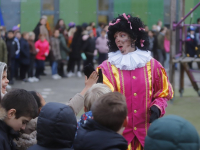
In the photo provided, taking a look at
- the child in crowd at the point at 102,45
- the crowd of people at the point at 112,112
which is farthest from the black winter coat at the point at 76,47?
the crowd of people at the point at 112,112

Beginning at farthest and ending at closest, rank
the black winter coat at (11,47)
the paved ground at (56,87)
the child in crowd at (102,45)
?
the child in crowd at (102,45), the black winter coat at (11,47), the paved ground at (56,87)

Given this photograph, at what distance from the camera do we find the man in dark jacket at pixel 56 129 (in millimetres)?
2424

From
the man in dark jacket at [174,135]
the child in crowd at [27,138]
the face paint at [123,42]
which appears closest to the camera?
the man in dark jacket at [174,135]

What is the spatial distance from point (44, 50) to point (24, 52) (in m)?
0.95

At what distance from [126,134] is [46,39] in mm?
9660

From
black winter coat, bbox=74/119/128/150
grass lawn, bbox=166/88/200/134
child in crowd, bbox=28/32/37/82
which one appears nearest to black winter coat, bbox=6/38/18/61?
child in crowd, bbox=28/32/37/82

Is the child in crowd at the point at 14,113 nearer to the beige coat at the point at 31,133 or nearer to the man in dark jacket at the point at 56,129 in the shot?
the beige coat at the point at 31,133

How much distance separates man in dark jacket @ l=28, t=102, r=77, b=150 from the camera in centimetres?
242

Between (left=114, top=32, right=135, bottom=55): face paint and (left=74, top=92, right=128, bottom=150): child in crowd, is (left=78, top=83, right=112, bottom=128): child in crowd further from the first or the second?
(left=114, top=32, right=135, bottom=55): face paint

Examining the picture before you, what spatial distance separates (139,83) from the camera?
138 inches

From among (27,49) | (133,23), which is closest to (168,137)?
(133,23)

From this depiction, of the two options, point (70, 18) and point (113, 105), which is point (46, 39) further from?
point (113, 105)

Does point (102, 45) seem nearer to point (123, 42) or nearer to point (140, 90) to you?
point (123, 42)

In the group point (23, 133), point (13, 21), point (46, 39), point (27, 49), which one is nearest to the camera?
point (23, 133)
